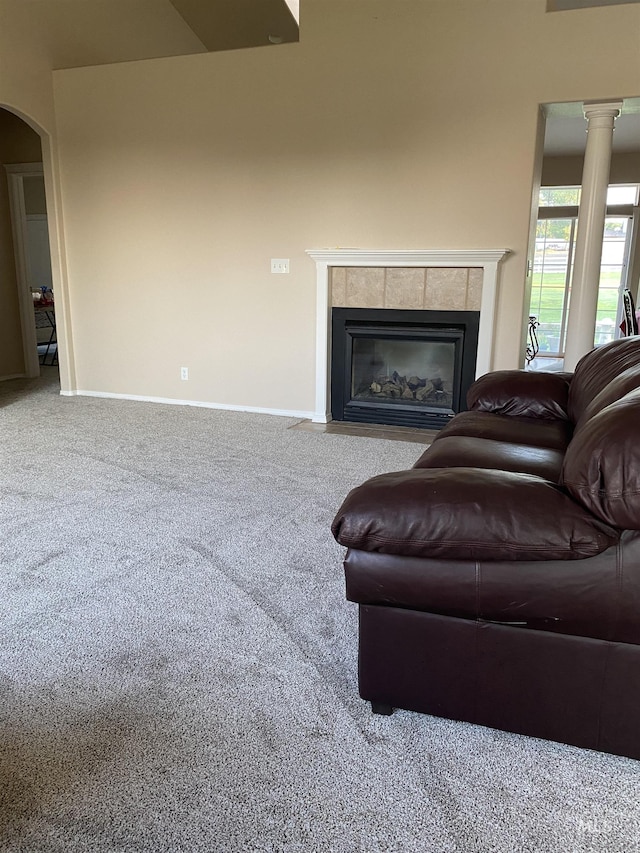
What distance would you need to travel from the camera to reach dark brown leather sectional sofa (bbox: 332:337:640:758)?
139 cm

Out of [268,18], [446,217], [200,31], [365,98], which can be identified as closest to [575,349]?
[446,217]

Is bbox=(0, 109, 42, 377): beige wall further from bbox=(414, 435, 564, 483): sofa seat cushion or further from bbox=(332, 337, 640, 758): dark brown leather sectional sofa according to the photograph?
bbox=(332, 337, 640, 758): dark brown leather sectional sofa

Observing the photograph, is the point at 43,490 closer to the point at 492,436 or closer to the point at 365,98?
the point at 492,436

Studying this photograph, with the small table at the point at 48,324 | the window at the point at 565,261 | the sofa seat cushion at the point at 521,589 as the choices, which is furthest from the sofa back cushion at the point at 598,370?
the small table at the point at 48,324

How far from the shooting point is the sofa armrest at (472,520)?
54.9 inches

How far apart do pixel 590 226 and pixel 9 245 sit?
5.93m

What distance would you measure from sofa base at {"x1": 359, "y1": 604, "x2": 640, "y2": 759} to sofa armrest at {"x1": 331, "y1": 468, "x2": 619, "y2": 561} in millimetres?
196

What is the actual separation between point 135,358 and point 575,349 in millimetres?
3836

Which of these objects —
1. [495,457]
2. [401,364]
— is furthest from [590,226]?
[495,457]

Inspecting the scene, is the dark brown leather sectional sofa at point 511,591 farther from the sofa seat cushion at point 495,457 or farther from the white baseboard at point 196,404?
the white baseboard at point 196,404

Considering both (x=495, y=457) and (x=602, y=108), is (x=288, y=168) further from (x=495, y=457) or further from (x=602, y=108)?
(x=495, y=457)

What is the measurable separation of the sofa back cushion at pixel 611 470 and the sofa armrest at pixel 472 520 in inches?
1.4

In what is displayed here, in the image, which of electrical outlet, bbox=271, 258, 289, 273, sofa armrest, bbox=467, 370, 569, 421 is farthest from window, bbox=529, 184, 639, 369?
sofa armrest, bbox=467, 370, 569, 421

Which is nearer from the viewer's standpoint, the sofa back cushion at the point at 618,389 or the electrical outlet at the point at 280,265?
the sofa back cushion at the point at 618,389
